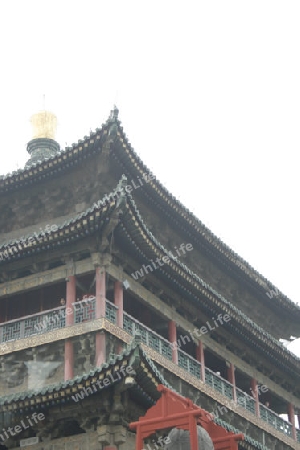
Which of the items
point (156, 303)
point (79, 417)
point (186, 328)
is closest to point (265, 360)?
point (186, 328)

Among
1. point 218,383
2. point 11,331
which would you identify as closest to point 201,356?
point 218,383

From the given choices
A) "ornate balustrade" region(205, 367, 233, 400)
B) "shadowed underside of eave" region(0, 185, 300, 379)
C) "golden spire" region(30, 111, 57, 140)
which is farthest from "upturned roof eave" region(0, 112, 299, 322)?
"golden spire" region(30, 111, 57, 140)

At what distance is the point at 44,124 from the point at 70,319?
15.0 m

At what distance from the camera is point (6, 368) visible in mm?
24266

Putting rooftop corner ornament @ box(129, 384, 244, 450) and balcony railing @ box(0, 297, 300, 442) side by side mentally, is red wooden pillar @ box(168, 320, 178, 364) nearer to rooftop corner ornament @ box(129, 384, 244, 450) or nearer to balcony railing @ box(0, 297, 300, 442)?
balcony railing @ box(0, 297, 300, 442)

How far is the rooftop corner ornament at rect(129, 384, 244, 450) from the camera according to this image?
16062 mm

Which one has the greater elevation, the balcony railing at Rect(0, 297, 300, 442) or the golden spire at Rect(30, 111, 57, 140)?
the golden spire at Rect(30, 111, 57, 140)

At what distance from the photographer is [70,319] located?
24.0m

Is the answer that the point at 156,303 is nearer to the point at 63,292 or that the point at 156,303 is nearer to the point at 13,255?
the point at 63,292

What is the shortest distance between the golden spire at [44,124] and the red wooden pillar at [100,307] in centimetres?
1335

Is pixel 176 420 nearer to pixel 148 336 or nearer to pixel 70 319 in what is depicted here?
pixel 70 319

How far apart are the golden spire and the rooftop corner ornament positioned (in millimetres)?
21501

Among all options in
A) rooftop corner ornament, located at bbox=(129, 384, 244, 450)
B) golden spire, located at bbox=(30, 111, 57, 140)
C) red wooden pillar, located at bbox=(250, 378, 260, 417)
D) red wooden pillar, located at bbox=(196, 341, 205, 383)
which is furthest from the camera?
golden spire, located at bbox=(30, 111, 57, 140)

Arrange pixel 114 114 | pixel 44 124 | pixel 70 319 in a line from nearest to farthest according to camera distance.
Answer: pixel 70 319 → pixel 114 114 → pixel 44 124
